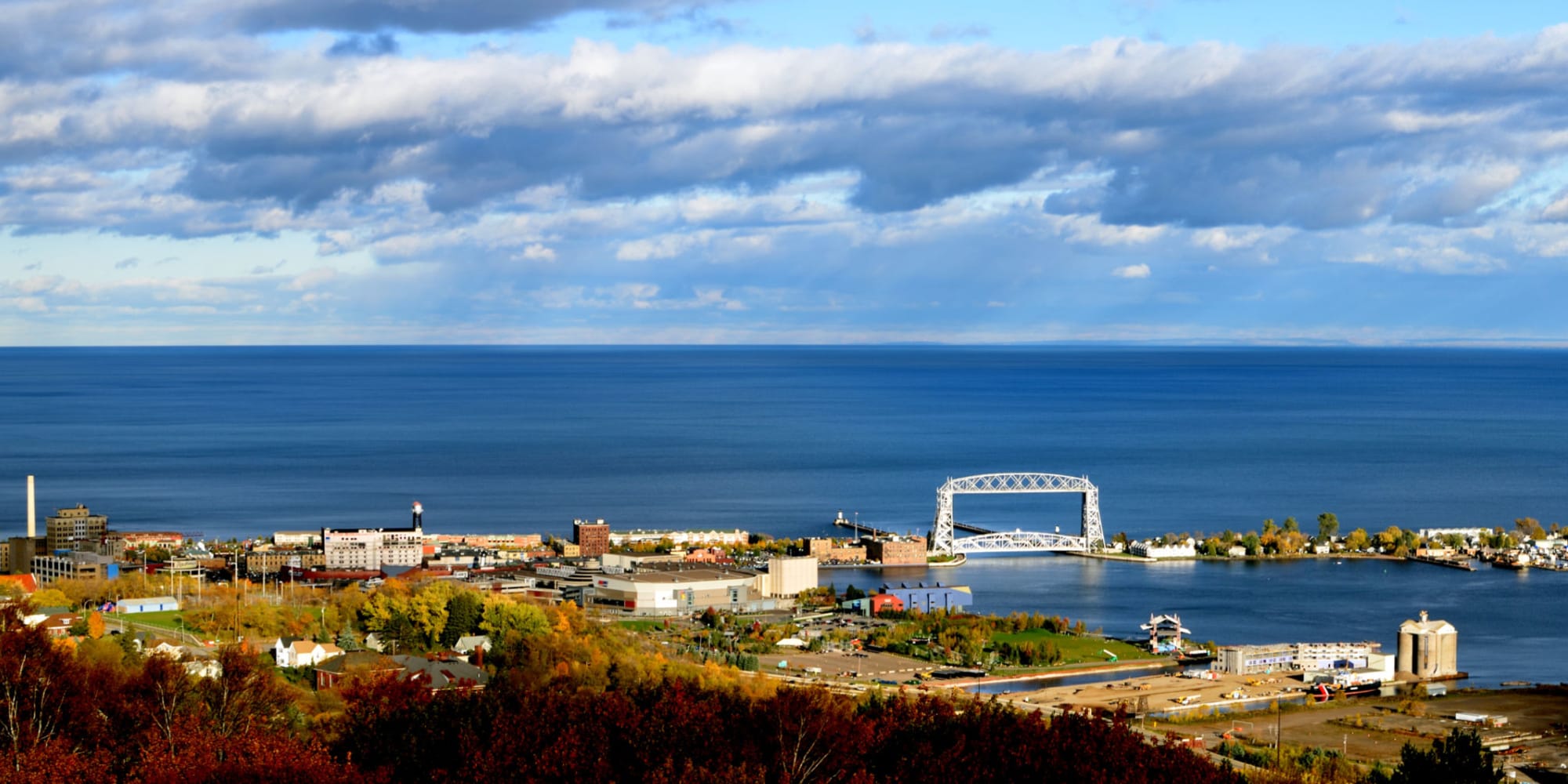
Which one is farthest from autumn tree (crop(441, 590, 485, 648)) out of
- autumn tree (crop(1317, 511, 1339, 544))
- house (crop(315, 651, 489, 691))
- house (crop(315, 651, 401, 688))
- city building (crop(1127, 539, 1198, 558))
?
autumn tree (crop(1317, 511, 1339, 544))

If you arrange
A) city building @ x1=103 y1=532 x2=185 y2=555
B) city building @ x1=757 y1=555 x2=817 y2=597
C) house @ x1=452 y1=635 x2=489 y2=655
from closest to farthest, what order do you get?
house @ x1=452 y1=635 x2=489 y2=655 < city building @ x1=757 y1=555 x2=817 y2=597 < city building @ x1=103 y1=532 x2=185 y2=555

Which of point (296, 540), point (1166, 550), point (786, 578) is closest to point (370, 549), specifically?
point (296, 540)

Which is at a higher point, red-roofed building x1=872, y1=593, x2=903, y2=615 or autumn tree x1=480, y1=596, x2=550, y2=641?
autumn tree x1=480, y1=596, x2=550, y2=641

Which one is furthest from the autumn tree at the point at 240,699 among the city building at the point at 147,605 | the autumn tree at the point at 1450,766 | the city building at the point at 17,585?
the city building at the point at 147,605

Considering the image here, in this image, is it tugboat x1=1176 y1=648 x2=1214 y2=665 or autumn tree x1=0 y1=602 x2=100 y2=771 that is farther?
tugboat x1=1176 y1=648 x2=1214 y2=665

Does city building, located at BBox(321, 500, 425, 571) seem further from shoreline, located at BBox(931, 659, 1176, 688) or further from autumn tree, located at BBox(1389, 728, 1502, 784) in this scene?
autumn tree, located at BBox(1389, 728, 1502, 784)

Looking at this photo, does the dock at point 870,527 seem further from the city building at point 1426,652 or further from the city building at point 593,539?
the city building at point 1426,652

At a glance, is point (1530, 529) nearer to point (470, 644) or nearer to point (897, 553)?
point (897, 553)

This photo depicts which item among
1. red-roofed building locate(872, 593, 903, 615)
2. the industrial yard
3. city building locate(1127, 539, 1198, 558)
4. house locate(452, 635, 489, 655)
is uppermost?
city building locate(1127, 539, 1198, 558)
